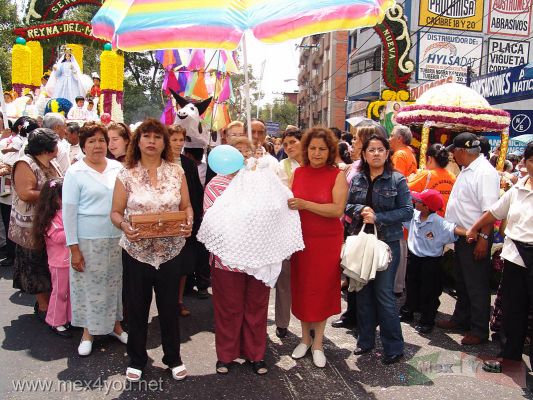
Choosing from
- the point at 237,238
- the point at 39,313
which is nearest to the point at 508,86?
the point at 237,238

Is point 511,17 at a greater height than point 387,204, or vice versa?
point 511,17

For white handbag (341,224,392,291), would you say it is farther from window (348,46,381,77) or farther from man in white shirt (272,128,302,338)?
window (348,46,381,77)

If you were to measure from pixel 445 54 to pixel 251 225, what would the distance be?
27.4m

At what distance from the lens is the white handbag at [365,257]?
3535 mm

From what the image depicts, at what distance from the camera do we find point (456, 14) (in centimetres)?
2734

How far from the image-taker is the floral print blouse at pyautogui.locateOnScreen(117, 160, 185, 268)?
317 centimetres

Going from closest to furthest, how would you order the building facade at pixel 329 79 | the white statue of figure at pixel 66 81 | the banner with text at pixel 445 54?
the white statue of figure at pixel 66 81 → the banner with text at pixel 445 54 → the building facade at pixel 329 79

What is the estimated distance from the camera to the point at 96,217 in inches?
141

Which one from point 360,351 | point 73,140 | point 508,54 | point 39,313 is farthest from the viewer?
point 508,54

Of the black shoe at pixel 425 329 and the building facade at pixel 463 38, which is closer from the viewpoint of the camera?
the black shoe at pixel 425 329

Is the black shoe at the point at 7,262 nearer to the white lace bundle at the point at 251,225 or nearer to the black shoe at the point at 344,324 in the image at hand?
the white lace bundle at the point at 251,225

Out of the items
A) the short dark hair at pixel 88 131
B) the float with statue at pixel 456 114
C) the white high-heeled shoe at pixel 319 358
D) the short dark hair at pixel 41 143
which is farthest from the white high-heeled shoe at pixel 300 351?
the float with statue at pixel 456 114

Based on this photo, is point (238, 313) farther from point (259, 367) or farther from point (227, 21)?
point (227, 21)

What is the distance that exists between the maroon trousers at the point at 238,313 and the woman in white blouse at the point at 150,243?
308 millimetres
